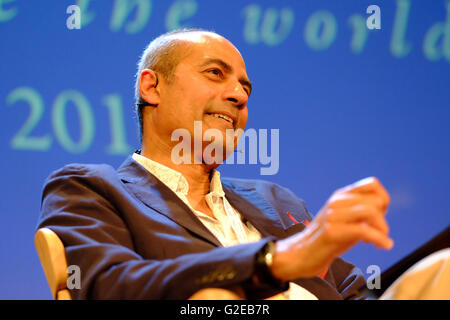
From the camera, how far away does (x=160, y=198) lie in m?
1.38

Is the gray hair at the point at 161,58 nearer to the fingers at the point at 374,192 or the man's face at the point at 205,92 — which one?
the man's face at the point at 205,92

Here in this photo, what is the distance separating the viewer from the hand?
2.56 ft

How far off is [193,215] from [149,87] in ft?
2.01

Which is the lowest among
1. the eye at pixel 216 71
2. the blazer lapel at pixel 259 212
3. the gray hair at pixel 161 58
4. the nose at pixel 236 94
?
the blazer lapel at pixel 259 212

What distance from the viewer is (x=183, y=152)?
165cm

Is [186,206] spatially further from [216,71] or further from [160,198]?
[216,71]

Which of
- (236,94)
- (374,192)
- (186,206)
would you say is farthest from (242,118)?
(374,192)

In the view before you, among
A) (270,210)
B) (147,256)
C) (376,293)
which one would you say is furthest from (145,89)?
(376,293)

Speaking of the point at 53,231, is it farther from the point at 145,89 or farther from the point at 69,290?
A: the point at 145,89

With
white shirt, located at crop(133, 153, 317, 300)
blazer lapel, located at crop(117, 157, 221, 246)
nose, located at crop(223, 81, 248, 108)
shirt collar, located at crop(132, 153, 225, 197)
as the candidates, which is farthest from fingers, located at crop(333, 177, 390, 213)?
nose, located at crop(223, 81, 248, 108)

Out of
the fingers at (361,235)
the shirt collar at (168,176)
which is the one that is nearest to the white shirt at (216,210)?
the shirt collar at (168,176)

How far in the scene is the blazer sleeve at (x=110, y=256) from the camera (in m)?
0.88

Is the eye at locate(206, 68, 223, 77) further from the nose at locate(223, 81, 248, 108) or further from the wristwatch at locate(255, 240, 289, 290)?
the wristwatch at locate(255, 240, 289, 290)

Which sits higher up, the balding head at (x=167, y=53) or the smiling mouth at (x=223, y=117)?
the balding head at (x=167, y=53)
